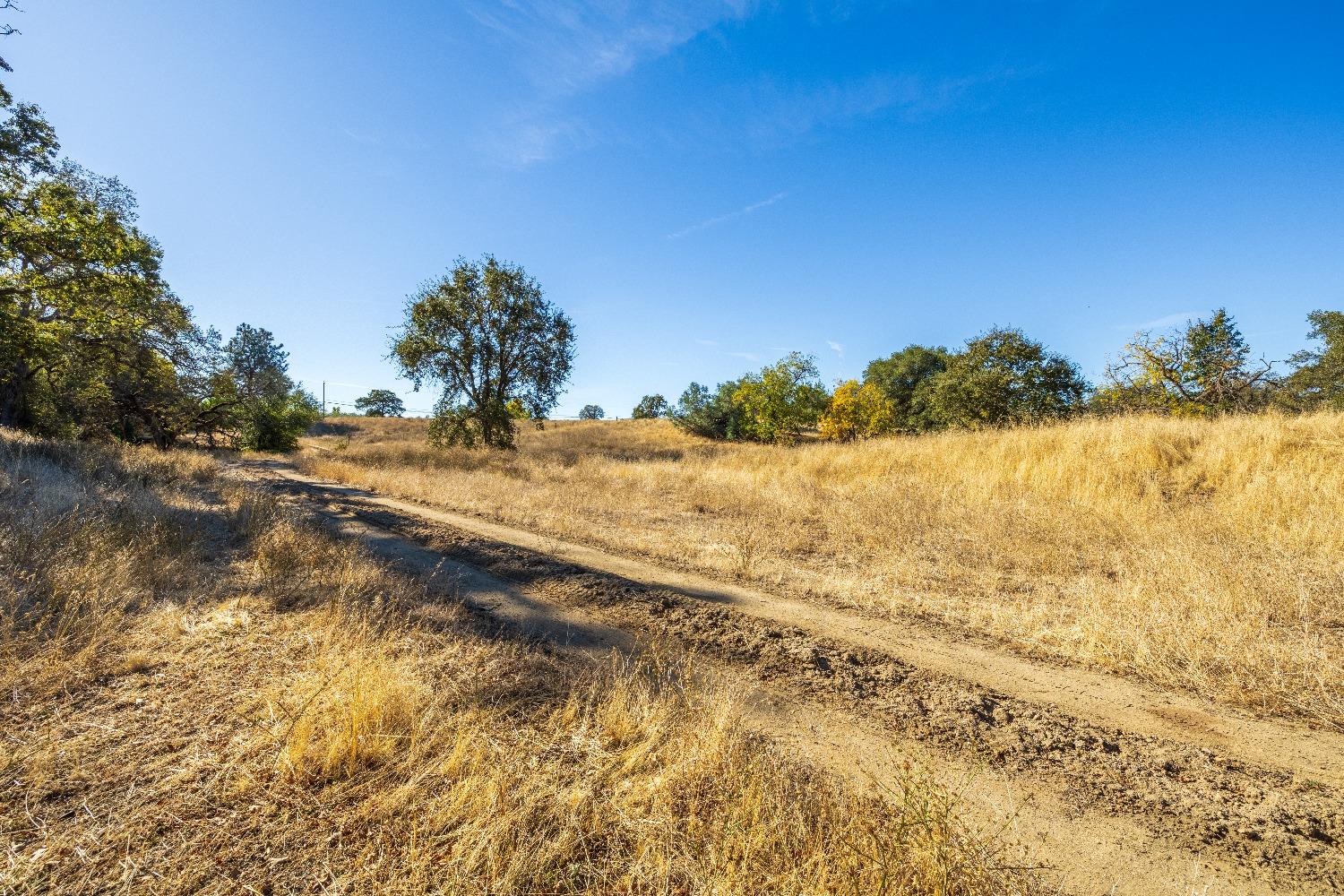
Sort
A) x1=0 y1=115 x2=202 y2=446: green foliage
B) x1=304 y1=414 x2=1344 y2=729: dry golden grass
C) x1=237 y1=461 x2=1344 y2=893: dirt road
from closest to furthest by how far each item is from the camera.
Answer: x1=237 y1=461 x2=1344 y2=893: dirt road < x1=304 y1=414 x2=1344 y2=729: dry golden grass < x1=0 y1=115 x2=202 y2=446: green foliage

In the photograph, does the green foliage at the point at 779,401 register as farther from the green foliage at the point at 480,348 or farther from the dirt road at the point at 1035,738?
the dirt road at the point at 1035,738

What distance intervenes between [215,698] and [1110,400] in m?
26.1

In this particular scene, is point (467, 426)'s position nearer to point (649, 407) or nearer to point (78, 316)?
point (78, 316)

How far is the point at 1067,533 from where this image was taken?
23.4 ft

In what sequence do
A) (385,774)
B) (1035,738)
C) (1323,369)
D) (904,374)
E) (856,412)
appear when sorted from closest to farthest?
(385,774)
(1035,738)
(1323,369)
(856,412)
(904,374)

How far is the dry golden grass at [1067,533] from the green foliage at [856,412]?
A: 88.0ft

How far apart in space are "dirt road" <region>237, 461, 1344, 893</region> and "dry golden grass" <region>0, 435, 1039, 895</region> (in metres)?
0.41

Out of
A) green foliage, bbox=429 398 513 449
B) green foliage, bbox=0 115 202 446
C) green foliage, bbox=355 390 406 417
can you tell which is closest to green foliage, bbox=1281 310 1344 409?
green foliage, bbox=429 398 513 449

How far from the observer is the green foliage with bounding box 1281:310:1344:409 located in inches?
851

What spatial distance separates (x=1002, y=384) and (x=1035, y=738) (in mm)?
26386

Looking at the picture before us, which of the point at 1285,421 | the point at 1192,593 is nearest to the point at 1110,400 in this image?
the point at 1285,421

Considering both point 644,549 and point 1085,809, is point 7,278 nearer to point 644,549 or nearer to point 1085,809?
point 644,549

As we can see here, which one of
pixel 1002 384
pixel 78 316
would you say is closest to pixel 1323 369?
pixel 1002 384

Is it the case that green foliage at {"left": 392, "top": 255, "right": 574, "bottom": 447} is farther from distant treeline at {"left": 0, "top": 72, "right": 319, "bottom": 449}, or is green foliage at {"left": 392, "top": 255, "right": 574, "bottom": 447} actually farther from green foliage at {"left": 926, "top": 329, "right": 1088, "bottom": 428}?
green foliage at {"left": 926, "top": 329, "right": 1088, "bottom": 428}
